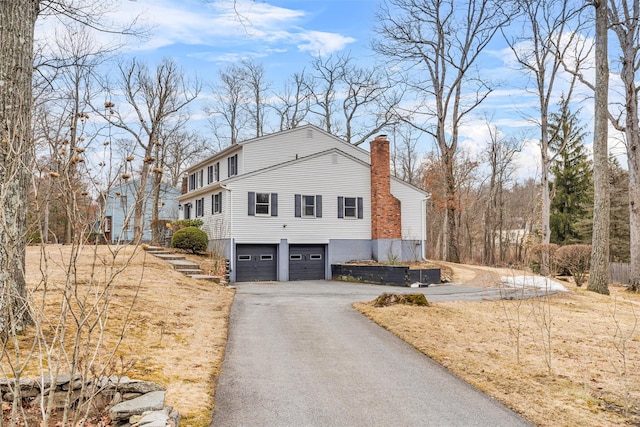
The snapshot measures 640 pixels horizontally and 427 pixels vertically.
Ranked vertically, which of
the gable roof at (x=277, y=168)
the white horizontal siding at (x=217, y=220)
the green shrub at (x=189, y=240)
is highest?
the gable roof at (x=277, y=168)

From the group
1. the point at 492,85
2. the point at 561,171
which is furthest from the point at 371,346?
the point at 561,171

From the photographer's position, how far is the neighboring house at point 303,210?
69.0ft

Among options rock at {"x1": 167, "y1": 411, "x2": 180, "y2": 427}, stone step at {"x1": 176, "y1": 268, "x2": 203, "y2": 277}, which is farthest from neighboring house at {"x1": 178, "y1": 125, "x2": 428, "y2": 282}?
rock at {"x1": 167, "y1": 411, "x2": 180, "y2": 427}

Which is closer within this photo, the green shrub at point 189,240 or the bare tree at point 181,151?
the green shrub at point 189,240

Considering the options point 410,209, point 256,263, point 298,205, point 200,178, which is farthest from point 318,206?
point 200,178

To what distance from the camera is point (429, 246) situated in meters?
43.8

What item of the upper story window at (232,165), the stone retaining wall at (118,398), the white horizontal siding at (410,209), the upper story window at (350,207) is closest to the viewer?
the stone retaining wall at (118,398)

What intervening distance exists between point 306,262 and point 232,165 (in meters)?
6.75

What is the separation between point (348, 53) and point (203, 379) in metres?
35.3

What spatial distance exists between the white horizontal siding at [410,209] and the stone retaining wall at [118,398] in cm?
2001

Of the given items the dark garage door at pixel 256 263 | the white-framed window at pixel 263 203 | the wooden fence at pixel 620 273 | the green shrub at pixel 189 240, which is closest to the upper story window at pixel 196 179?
the green shrub at pixel 189 240

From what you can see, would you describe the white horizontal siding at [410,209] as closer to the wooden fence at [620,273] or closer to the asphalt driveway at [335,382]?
the wooden fence at [620,273]

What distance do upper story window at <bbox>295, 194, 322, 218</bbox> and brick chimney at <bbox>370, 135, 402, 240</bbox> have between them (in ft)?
9.57

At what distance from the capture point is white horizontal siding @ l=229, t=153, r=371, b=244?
20906 millimetres
